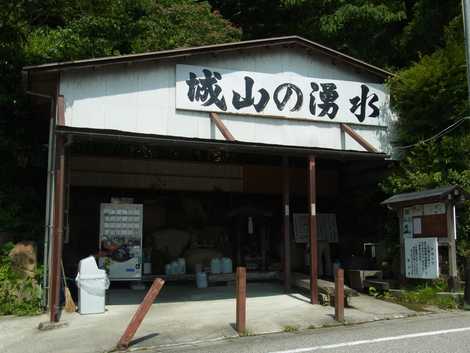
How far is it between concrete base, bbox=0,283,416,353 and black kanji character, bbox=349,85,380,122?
15.0 ft

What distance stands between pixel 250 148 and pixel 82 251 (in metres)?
7.42

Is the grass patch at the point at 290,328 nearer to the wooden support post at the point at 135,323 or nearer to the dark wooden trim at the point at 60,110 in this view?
the wooden support post at the point at 135,323

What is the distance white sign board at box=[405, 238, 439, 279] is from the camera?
11820 millimetres

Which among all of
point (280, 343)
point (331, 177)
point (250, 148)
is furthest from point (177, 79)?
point (331, 177)

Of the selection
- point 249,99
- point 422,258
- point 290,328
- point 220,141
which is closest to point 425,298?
point 422,258

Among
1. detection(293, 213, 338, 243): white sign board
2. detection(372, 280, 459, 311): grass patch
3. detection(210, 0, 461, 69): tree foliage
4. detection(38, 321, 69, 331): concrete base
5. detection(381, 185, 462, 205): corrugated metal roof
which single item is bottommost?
detection(38, 321, 69, 331): concrete base

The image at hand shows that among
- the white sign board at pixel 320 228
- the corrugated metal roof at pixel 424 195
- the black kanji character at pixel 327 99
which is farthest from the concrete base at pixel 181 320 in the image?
the black kanji character at pixel 327 99

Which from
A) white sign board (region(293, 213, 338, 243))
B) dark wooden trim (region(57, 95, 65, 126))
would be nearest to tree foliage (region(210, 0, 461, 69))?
white sign board (region(293, 213, 338, 243))

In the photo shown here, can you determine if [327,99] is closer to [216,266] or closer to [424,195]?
[424,195]

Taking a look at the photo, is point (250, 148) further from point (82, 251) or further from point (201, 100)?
point (82, 251)

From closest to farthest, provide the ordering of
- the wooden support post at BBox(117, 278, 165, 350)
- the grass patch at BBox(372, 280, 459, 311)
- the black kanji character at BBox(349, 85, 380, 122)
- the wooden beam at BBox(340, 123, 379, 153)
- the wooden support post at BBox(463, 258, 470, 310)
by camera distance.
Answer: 1. the wooden support post at BBox(117, 278, 165, 350)
2. the wooden support post at BBox(463, 258, 470, 310)
3. the grass patch at BBox(372, 280, 459, 311)
4. the wooden beam at BBox(340, 123, 379, 153)
5. the black kanji character at BBox(349, 85, 380, 122)

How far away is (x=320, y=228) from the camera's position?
17.6 m

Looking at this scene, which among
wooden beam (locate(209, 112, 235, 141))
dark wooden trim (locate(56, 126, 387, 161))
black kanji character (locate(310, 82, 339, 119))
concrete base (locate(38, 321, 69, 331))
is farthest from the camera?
black kanji character (locate(310, 82, 339, 119))

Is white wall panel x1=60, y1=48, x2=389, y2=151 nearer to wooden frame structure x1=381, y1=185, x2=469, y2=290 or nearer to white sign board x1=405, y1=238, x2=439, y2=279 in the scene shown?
wooden frame structure x1=381, y1=185, x2=469, y2=290
